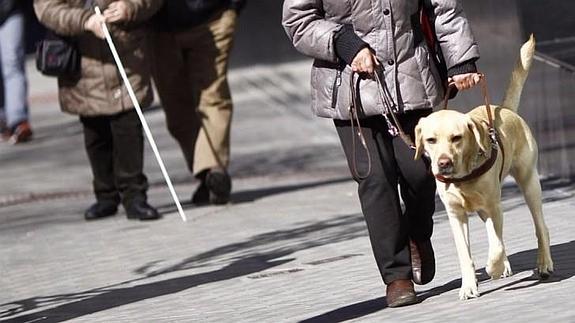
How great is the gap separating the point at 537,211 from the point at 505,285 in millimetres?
398

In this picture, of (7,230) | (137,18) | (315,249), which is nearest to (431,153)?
(315,249)

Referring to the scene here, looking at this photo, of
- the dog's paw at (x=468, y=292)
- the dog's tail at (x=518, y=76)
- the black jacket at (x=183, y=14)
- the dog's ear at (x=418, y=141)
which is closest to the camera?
the dog's ear at (x=418, y=141)

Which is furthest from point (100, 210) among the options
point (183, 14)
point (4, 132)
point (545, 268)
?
point (4, 132)

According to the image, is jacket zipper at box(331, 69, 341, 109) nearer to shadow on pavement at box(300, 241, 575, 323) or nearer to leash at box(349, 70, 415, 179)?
leash at box(349, 70, 415, 179)

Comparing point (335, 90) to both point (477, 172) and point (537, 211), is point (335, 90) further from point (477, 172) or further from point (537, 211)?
point (537, 211)

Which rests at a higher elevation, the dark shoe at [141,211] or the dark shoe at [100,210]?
the dark shoe at [141,211]

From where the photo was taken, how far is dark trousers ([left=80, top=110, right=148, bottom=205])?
1241 cm

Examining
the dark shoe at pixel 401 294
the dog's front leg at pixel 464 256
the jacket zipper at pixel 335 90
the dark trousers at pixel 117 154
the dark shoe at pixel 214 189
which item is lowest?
the dark shoe at pixel 214 189

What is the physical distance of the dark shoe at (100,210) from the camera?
506 inches

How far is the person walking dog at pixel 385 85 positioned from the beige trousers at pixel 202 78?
4731 mm

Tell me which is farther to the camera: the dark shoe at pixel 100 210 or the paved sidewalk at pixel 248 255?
the dark shoe at pixel 100 210

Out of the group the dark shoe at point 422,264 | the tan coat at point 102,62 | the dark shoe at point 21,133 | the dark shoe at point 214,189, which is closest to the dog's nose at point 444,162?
the dark shoe at point 422,264

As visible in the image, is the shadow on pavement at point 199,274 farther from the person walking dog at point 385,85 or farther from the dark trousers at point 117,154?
the person walking dog at point 385,85

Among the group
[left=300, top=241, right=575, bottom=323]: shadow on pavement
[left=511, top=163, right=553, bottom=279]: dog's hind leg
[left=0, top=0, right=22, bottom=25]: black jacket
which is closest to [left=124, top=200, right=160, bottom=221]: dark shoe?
[left=300, top=241, right=575, bottom=323]: shadow on pavement
